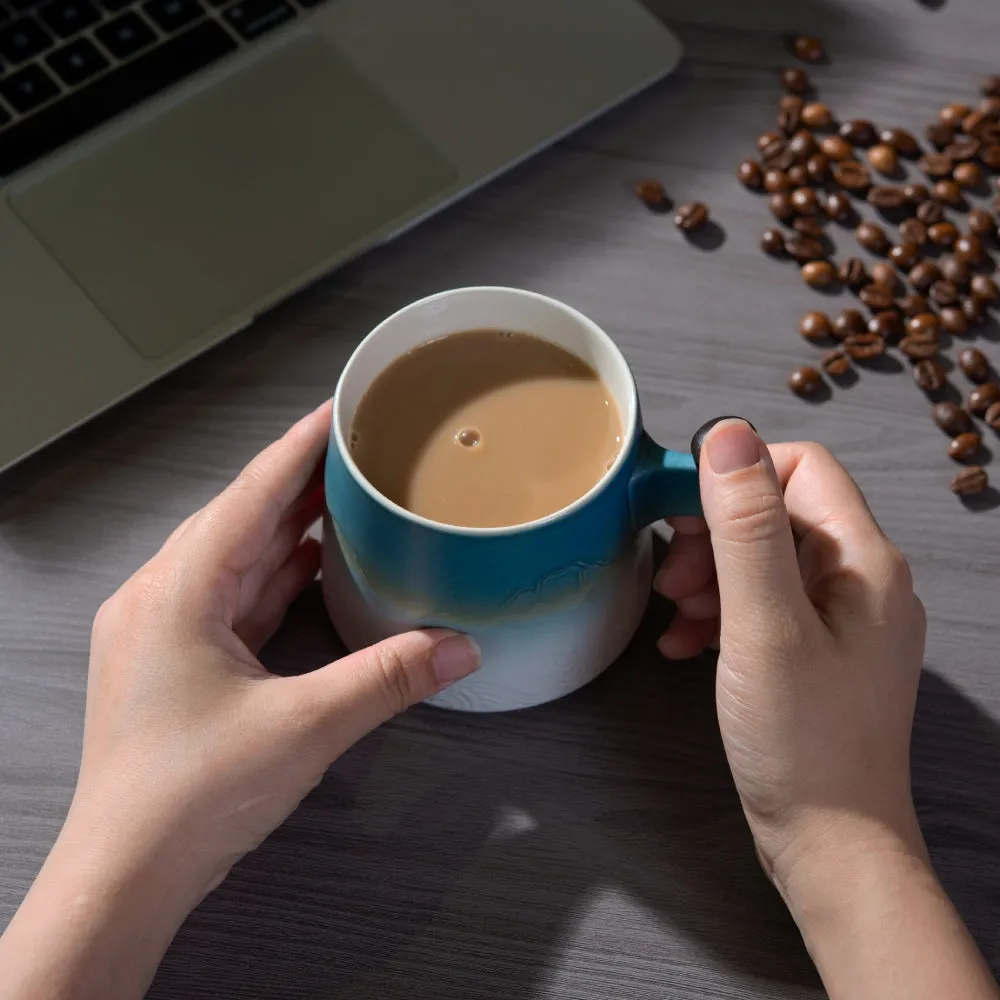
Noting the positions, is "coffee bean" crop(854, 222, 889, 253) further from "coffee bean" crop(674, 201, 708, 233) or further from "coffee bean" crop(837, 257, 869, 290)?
"coffee bean" crop(674, 201, 708, 233)

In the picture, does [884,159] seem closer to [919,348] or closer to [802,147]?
[802,147]

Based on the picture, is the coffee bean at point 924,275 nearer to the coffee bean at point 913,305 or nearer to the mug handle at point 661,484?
the coffee bean at point 913,305

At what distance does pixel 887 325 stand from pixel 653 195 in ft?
0.74

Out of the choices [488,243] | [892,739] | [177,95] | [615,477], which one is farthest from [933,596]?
[177,95]

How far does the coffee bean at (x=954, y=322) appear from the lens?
3.09 feet

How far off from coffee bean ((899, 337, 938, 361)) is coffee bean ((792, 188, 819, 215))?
0.14 meters

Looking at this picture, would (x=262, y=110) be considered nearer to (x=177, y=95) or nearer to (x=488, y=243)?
(x=177, y=95)

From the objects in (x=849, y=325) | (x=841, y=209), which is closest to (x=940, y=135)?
(x=841, y=209)

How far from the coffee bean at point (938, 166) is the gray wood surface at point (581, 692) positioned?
0.06m

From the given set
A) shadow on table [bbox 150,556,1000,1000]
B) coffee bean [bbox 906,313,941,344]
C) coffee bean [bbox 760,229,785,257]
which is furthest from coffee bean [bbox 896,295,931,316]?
A: shadow on table [bbox 150,556,1000,1000]

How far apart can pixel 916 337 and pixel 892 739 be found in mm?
379

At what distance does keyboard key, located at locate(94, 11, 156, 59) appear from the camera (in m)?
0.96

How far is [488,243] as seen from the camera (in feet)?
3.25

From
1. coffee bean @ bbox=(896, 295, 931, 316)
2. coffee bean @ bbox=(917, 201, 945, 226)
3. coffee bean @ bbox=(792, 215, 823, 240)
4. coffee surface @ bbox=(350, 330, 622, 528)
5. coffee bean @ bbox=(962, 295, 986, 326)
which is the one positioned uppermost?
coffee surface @ bbox=(350, 330, 622, 528)
